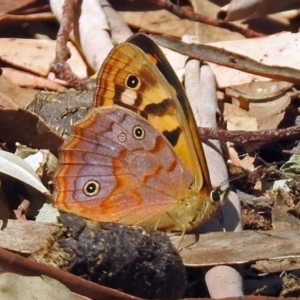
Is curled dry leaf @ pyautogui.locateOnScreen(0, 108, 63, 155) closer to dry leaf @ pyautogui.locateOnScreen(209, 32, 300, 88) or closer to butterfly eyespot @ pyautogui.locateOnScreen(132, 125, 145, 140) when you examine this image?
butterfly eyespot @ pyautogui.locateOnScreen(132, 125, 145, 140)

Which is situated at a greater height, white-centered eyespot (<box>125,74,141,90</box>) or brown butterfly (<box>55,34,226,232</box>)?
white-centered eyespot (<box>125,74,141,90</box>)

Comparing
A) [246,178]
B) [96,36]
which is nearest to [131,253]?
[246,178]

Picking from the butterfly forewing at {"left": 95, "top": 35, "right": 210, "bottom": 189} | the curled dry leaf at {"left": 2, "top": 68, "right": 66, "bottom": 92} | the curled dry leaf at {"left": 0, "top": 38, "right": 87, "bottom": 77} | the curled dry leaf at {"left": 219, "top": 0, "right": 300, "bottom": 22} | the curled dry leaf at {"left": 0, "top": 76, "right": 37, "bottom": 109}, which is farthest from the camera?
the curled dry leaf at {"left": 219, "top": 0, "right": 300, "bottom": 22}

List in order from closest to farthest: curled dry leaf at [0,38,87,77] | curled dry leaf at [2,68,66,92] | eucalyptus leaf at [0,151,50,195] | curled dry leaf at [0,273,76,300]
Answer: curled dry leaf at [0,273,76,300], eucalyptus leaf at [0,151,50,195], curled dry leaf at [2,68,66,92], curled dry leaf at [0,38,87,77]

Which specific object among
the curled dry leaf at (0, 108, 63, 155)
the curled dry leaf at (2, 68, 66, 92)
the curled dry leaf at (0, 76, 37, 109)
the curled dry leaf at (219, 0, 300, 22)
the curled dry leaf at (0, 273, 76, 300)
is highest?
the curled dry leaf at (219, 0, 300, 22)

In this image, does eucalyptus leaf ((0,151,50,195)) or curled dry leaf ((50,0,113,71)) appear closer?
eucalyptus leaf ((0,151,50,195))

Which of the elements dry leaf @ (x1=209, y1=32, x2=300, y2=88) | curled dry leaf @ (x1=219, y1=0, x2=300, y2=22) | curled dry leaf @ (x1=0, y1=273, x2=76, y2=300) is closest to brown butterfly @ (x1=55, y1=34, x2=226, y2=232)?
curled dry leaf @ (x1=0, y1=273, x2=76, y2=300)

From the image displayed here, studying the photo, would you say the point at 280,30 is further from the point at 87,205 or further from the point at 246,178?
the point at 87,205

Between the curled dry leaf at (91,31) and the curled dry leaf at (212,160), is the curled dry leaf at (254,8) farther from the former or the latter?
the curled dry leaf at (91,31)
